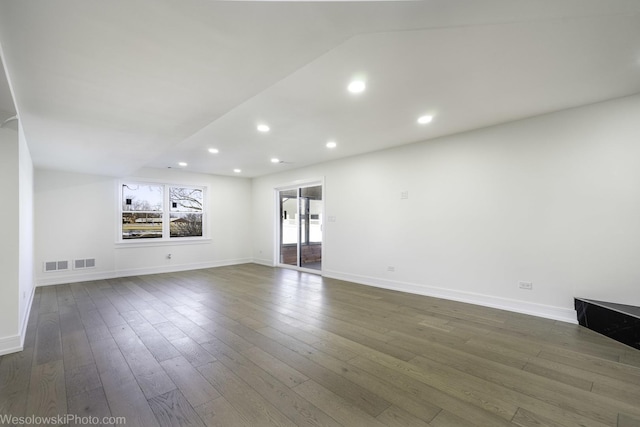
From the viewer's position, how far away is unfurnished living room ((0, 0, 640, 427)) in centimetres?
163

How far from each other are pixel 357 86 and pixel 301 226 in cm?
481

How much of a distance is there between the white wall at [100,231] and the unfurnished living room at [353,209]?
5 cm

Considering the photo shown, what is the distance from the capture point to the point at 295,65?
1.81m

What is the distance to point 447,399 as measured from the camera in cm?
186

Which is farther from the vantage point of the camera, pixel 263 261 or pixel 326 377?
pixel 263 261

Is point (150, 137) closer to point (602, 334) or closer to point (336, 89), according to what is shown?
point (336, 89)

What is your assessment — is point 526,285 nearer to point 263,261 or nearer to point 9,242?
point 9,242

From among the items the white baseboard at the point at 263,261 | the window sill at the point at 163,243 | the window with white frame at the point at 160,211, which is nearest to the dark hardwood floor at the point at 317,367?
the window sill at the point at 163,243

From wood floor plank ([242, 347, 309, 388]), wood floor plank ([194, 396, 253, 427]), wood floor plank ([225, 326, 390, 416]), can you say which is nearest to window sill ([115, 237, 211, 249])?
wood floor plank ([225, 326, 390, 416])

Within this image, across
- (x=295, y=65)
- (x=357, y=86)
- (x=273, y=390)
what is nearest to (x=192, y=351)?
(x=273, y=390)

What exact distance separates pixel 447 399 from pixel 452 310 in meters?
2.12

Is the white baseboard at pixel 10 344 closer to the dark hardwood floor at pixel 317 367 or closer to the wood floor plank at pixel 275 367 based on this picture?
the dark hardwood floor at pixel 317 367

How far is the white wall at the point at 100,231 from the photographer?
5328 mm

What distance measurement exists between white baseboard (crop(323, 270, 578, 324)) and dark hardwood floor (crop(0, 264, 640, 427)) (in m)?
0.18
